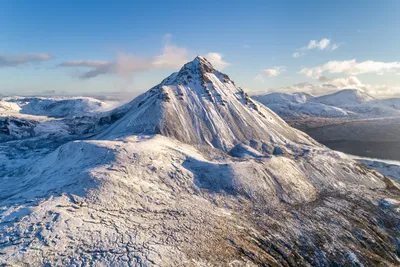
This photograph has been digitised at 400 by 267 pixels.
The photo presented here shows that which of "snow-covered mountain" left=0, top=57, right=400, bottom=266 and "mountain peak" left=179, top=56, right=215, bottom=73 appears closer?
"snow-covered mountain" left=0, top=57, right=400, bottom=266

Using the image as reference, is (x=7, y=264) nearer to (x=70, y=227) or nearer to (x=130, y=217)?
(x=70, y=227)

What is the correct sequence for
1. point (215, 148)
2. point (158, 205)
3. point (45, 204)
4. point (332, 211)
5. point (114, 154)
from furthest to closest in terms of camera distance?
1. point (215, 148)
2. point (114, 154)
3. point (332, 211)
4. point (158, 205)
5. point (45, 204)

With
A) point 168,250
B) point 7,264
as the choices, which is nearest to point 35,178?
point 7,264

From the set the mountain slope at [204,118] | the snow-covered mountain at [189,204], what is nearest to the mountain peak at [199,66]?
the mountain slope at [204,118]

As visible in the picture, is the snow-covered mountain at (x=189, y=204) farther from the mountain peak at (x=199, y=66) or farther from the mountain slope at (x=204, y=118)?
the mountain peak at (x=199, y=66)

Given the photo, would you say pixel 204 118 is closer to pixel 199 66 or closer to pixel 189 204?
pixel 199 66

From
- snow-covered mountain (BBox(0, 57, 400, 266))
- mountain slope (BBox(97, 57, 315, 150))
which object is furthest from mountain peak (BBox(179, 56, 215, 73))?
snow-covered mountain (BBox(0, 57, 400, 266))

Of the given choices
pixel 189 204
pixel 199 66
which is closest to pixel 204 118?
pixel 199 66

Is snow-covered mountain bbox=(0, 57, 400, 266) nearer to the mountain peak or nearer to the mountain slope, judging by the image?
the mountain slope
